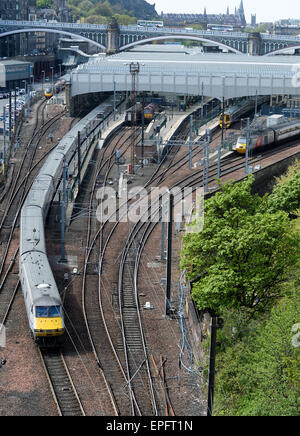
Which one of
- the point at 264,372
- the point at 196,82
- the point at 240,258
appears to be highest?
the point at 196,82

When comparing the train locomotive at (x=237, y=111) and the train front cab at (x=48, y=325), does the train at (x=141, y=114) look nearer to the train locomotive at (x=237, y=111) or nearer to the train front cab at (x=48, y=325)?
the train locomotive at (x=237, y=111)

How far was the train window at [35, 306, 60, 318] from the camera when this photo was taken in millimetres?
30625

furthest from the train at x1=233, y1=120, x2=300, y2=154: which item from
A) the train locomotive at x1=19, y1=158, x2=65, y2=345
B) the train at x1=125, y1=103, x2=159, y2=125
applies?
the train locomotive at x1=19, y1=158, x2=65, y2=345

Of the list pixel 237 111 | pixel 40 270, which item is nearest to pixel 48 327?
pixel 40 270

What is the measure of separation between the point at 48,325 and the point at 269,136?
1487 inches

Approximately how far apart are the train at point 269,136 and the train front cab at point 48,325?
109ft

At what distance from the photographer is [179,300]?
35.8 m

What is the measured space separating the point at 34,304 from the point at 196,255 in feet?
23.4

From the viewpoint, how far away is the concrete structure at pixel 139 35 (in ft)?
471

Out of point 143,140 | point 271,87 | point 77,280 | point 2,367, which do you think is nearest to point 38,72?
point 271,87

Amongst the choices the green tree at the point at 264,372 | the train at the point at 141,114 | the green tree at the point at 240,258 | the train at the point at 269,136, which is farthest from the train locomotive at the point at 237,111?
the green tree at the point at 264,372

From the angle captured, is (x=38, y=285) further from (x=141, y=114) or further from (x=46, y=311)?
(x=141, y=114)

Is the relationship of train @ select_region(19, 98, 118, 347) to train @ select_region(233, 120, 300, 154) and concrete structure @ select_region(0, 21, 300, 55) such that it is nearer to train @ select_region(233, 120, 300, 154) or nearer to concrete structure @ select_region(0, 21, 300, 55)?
→ train @ select_region(233, 120, 300, 154)

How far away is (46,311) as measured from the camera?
30656 mm
